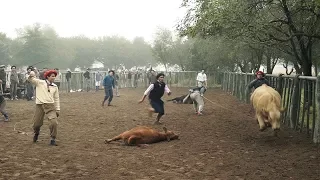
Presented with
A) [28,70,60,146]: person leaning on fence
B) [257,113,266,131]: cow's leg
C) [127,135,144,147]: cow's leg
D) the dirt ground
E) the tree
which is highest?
the tree

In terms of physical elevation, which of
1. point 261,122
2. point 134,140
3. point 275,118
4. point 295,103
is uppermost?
point 295,103

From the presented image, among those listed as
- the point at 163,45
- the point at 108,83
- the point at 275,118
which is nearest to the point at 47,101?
the point at 275,118

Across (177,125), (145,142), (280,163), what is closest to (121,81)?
(177,125)

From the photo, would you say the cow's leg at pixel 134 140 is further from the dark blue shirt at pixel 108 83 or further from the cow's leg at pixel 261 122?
the dark blue shirt at pixel 108 83

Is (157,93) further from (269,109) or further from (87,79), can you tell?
(87,79)

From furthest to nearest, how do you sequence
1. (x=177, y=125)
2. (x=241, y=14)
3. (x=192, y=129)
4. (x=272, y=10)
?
(x=272, y=10), (x=241, y=14), (x=177, y=125), (x=192, y=129)

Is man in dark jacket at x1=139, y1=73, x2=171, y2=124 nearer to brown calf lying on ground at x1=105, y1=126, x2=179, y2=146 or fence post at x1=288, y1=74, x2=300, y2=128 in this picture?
brown calf lying on ground at x1=105, y1=126, x2=179, y2=146

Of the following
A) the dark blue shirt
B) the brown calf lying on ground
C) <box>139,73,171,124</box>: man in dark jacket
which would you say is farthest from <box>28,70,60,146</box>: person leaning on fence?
the dark blue shirt

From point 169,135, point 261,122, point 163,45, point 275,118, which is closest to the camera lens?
point 275,118

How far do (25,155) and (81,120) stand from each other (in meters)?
5.58

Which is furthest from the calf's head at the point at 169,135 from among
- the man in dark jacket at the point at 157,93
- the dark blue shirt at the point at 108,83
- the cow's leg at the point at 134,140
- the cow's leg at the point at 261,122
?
the dark blue shirt at the point at 108,83

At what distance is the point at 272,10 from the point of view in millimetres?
15148

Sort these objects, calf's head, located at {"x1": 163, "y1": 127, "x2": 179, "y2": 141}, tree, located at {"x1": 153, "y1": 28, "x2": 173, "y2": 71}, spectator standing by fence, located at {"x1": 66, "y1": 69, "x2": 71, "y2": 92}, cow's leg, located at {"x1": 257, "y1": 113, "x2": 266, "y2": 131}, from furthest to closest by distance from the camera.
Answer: tree, located at {"x1": 153, "y1": 28, "x2": 173, "y2": 71} → spectator standing by fence, located at {"x1": 66, "y1": 69, "x2": 71, "y2": 92} → calf's head, located at {"x1": 163, "y1": 127, "x2": 179, "y2": 141} → cow's leg, located at {"x1": 257, "y1": 113, "x2": 266, "y2": 131}

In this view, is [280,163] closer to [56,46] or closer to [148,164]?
[148,164]
